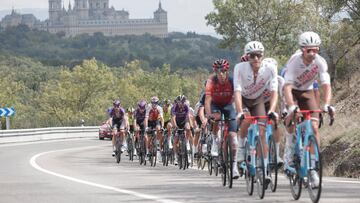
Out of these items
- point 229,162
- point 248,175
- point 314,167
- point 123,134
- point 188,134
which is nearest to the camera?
point 314,167

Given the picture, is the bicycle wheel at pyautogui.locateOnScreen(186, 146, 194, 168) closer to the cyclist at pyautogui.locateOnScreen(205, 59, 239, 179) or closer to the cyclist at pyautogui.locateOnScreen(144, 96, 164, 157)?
the cyclist at pyautogui.locateOnScreen(144, 96, 164, 157)

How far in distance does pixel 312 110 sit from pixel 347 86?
22731 mm

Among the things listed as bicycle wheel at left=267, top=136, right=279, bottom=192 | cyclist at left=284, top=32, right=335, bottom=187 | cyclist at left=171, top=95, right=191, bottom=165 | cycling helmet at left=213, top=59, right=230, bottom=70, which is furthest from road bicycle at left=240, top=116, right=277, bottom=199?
cyclist at left=171, top=95, right=191, bottom=165

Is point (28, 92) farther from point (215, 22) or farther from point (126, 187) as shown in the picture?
point (126, 187)

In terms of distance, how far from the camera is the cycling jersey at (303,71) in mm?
11297

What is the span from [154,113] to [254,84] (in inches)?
459

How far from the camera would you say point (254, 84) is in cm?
1213

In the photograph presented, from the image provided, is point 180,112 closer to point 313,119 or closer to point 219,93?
point 219,93

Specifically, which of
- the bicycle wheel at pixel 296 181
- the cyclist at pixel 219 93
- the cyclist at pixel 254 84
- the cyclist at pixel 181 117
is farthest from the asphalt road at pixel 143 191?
the cyclist at pixel 181 117

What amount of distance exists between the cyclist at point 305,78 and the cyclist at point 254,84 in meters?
0.31

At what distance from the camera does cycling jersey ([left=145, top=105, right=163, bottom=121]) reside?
2356 cm

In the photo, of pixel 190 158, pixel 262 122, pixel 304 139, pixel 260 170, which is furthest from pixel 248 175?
pixel 190 158

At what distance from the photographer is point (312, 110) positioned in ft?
36.2

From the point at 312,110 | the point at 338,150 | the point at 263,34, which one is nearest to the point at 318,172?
the point at 312,110
